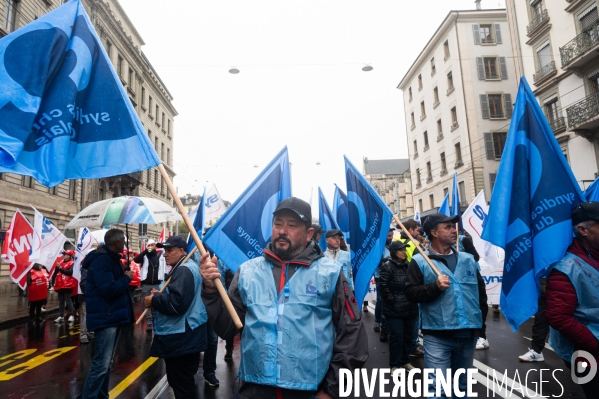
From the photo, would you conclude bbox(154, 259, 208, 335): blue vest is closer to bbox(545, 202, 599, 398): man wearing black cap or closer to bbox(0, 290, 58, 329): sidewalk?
bbox(545, 202, 599, 398): man wearing black cap

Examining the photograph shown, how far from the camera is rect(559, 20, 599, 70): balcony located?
60.5 ft

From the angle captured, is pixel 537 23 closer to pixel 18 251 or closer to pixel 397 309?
pixel 397 309

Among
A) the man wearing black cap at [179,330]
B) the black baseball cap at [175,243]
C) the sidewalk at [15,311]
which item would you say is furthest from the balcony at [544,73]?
the sidewalk at [15,311]

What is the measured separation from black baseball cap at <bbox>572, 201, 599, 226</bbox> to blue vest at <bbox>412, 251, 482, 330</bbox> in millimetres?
999

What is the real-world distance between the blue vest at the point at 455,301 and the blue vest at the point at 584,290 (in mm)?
807

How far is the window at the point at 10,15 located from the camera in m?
19.4

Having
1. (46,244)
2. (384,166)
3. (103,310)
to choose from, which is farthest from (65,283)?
(384,166)

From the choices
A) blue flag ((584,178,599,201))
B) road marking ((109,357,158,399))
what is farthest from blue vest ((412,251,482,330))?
road marking ((109,357,158,399))

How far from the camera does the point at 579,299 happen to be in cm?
277

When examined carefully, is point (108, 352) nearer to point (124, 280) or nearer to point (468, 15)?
point (124, 280)

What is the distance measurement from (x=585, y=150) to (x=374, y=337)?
18.0m

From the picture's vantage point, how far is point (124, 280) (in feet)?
14.9

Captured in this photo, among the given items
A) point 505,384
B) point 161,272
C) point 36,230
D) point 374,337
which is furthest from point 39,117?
point 36,230

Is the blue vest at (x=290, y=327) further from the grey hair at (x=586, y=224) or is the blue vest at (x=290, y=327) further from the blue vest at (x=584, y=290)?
the grey hair at (x=586, y=224)
